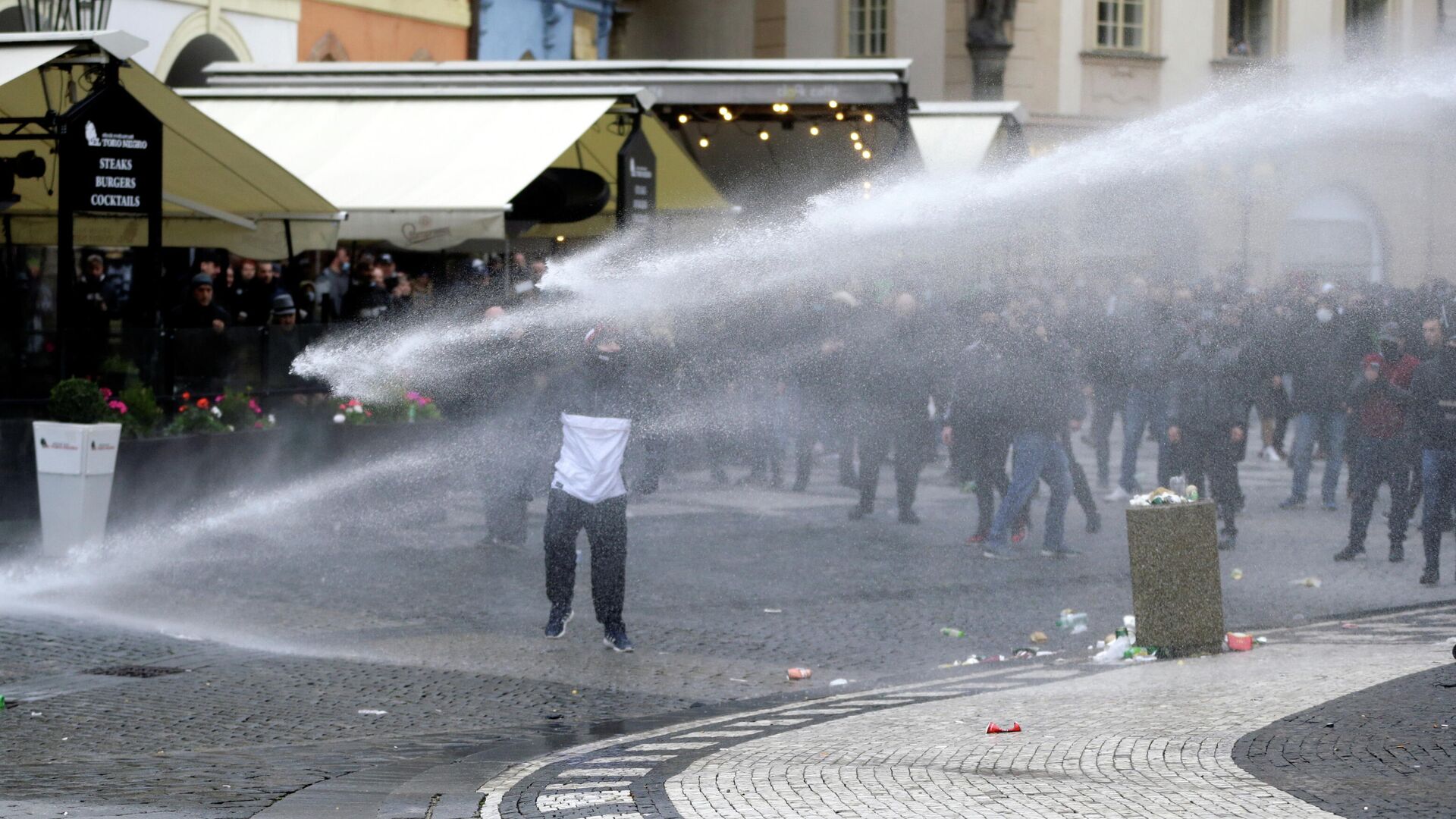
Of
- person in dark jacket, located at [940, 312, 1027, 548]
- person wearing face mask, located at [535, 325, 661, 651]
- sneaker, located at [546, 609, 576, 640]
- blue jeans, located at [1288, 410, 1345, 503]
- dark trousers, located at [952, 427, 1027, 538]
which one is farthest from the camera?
blue jeans, located at [1288, 410, 1345, 503]

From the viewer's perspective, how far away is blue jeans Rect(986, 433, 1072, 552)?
14.0 metres

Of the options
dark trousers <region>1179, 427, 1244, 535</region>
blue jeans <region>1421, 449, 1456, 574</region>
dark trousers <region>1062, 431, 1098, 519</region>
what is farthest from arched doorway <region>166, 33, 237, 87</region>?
blue jeans <region>1421, 449, 1456, 574</region>

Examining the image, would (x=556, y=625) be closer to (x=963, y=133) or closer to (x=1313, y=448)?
(x=1313, y=448)

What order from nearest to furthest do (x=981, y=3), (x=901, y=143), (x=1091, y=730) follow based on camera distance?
(x=1091, y=730) → (x=901, y=143) → (x=981, y=3)

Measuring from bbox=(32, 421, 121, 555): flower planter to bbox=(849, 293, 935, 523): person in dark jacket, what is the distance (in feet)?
20.0

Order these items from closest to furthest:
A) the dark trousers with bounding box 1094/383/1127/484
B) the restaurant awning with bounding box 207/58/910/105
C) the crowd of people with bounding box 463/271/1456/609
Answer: the crowd of people with bounding box 463/271/1456/609 < the dark trousers with bounding box 1094/383/1127/484 < the restaurant awning with bounding box 207/58/910/105

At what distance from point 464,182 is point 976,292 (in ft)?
15.7

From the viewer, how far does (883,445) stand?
53.1 feet

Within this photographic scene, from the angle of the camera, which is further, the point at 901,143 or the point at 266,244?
the point at 901,143

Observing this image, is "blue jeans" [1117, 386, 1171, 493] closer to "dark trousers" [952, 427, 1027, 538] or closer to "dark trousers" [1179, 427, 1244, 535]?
Result: "dark trousers" [1179, 427, 1244, 535]

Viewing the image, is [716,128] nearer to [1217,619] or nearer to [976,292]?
[976,292]

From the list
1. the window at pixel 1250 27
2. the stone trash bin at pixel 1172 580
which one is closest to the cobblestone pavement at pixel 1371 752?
the stone trash bin at pixel 1172 580

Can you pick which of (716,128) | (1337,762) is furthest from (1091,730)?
(716,128)

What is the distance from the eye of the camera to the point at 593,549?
33.9 ft
